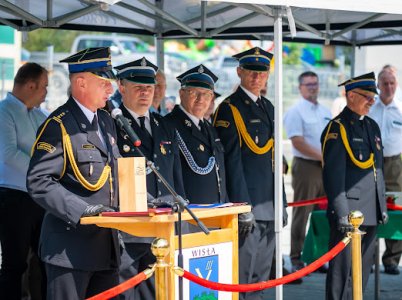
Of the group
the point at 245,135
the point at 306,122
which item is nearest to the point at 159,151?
the point at 245,135

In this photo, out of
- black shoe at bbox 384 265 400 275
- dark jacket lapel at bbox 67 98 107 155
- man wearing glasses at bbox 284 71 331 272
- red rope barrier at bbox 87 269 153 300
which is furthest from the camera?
man wearing glasses at bbox 284 71 331 272

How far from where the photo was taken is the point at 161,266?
4812 mm

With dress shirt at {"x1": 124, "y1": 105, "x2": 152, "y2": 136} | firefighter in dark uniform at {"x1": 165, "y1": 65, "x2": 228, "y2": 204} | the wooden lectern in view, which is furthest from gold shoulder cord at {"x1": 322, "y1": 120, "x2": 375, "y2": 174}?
the wooden lectern

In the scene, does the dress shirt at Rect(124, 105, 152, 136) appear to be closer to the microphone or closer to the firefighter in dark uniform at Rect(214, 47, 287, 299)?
the firefighter in dark uniform at Rect(214, 47, 287, 299)

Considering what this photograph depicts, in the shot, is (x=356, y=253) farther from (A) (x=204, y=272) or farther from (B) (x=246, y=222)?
(A) (x=204, y=272)

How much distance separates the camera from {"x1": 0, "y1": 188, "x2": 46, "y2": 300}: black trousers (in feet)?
22.8

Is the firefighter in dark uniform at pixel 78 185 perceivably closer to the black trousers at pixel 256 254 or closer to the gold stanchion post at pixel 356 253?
the gold stanchion post at pixel 356 253

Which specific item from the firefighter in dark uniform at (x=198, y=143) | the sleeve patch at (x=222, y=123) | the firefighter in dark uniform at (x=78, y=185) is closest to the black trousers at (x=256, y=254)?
the firefighter in dark uniform at (x=198, y=143)

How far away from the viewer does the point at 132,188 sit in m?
5.04

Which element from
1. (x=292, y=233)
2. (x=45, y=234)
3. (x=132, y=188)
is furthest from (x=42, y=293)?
(x=292, y=233)

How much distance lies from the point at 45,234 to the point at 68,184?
31cm

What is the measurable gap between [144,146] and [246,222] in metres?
1.03

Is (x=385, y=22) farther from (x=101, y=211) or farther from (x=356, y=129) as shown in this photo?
(x=101, y=211)

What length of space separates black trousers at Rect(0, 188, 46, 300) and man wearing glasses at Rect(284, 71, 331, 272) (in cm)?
381
